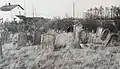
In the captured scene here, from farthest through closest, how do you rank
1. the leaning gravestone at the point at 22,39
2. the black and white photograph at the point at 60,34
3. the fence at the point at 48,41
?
the leaning gravestone at the point at 22,39, the fence at the point at 48,41, the black and white photograph at the point at 60,34

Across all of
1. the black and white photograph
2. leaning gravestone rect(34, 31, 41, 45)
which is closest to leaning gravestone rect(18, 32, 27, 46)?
the black and white photograph

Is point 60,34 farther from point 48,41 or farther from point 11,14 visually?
point 11,14

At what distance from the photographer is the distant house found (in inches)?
80.8

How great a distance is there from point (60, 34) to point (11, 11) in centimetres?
67

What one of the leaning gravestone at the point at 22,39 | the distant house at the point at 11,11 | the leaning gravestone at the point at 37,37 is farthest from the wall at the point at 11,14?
the leaning gravestone at the point at 37,37

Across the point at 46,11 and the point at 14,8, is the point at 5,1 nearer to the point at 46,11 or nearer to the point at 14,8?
the point at 14,8

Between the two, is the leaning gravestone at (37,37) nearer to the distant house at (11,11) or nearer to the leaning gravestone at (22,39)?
the leaning gravestone at (22,39)

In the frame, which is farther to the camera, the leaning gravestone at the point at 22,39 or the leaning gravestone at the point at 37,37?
the leaning gravestone at the point at 22,39

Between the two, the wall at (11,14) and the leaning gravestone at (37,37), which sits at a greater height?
the wall at (11,14)

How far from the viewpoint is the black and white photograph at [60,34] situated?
150 cm

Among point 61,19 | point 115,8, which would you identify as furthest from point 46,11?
point 115,8

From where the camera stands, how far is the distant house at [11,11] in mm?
2053

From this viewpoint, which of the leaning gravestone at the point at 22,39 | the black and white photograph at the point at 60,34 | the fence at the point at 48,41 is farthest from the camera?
the leaning gravestone at the point at 22,39

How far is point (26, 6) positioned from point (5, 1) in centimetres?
36
